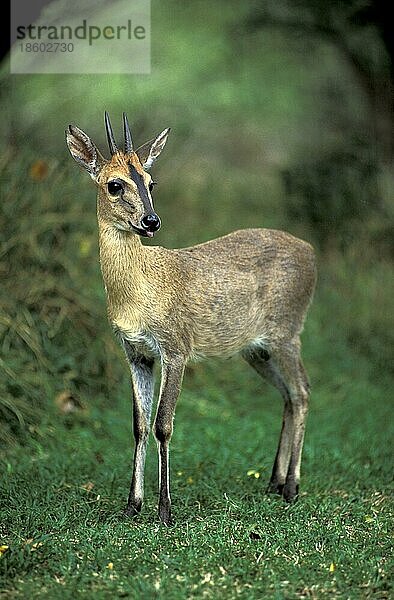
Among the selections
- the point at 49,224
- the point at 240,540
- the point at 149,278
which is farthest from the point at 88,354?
the point at 240,540

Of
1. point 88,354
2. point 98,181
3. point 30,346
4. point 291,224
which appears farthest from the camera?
point 291,224

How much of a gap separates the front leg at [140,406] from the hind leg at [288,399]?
865 mm

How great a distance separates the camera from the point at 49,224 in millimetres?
9008

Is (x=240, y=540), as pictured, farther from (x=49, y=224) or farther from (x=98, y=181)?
(x=49, y=224)

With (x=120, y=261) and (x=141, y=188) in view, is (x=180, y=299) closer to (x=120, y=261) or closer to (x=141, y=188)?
(x=120, y=261)

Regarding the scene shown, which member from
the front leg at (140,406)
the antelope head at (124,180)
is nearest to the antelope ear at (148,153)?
the antelope head at (124,180)

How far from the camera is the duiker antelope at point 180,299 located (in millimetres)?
5762

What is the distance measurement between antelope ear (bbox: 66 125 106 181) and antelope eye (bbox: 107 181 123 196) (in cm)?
24

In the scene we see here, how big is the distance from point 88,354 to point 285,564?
13.5 ft

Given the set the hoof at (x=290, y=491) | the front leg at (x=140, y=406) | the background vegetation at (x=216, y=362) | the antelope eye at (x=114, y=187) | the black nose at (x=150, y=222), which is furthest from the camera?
the hoof at (x=290, y=491)

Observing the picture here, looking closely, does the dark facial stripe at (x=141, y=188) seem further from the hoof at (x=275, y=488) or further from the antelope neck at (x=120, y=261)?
the hoof at (x=275, y=488)

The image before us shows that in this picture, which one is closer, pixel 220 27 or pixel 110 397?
pixel 110 397

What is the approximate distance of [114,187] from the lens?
5.63 metres

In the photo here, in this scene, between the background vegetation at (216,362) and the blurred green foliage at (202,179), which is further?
the blurred green foliage at (202,179)
